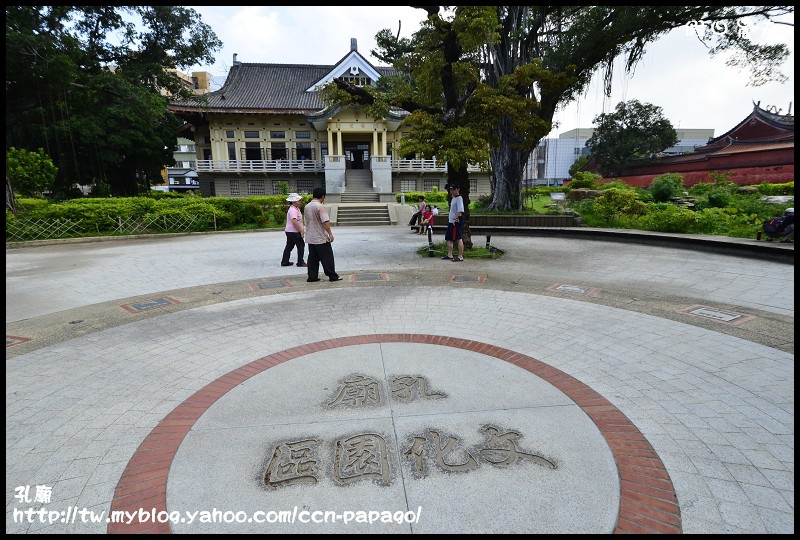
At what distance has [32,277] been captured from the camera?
959 centimetres

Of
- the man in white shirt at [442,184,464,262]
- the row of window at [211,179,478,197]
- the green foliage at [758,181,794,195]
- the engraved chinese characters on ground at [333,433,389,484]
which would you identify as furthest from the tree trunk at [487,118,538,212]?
the engraved chinese characters on ground at [333,433,389,484]

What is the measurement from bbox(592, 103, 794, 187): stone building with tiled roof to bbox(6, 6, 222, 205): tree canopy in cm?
3451

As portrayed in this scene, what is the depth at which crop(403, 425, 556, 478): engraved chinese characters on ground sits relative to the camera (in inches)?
122

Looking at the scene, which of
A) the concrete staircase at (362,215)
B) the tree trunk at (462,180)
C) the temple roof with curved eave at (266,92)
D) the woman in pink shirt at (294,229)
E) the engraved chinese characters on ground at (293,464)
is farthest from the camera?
the temple roof with curved eave at (266,92)

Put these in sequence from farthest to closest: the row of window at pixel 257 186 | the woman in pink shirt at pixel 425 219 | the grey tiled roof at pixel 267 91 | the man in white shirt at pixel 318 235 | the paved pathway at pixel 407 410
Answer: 1. the row of window at pixel 257 186
2. the grey tiled roof at pixel 267 91
3. the woman in pink shirt at pixel 425 219
4. the man in white shirt at pixel 318 235
5. the paved pathway at pixel 407 410

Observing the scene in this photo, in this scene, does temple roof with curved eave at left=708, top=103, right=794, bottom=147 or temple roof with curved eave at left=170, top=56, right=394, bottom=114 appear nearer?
temple roof with curved eave at left=708, top=103, right=794, bottom=147

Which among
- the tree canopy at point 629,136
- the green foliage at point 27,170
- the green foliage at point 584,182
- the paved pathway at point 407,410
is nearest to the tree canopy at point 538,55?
the paved pathway at point 407,410

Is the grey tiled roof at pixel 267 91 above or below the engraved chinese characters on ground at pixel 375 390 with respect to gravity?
above

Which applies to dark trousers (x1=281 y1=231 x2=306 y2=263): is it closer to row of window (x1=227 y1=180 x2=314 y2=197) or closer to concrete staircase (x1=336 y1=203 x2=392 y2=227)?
concrete staircase (x1=336 y1=203 x2=392 y2=227)

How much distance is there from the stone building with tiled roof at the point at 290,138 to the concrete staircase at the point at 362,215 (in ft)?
23.7

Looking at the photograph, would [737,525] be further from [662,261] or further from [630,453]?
[662,261]

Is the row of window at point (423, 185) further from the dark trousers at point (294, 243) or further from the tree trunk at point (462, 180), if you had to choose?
the dark trousers at point (294, 243)

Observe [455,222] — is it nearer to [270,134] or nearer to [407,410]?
[407,410]

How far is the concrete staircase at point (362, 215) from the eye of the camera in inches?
839
